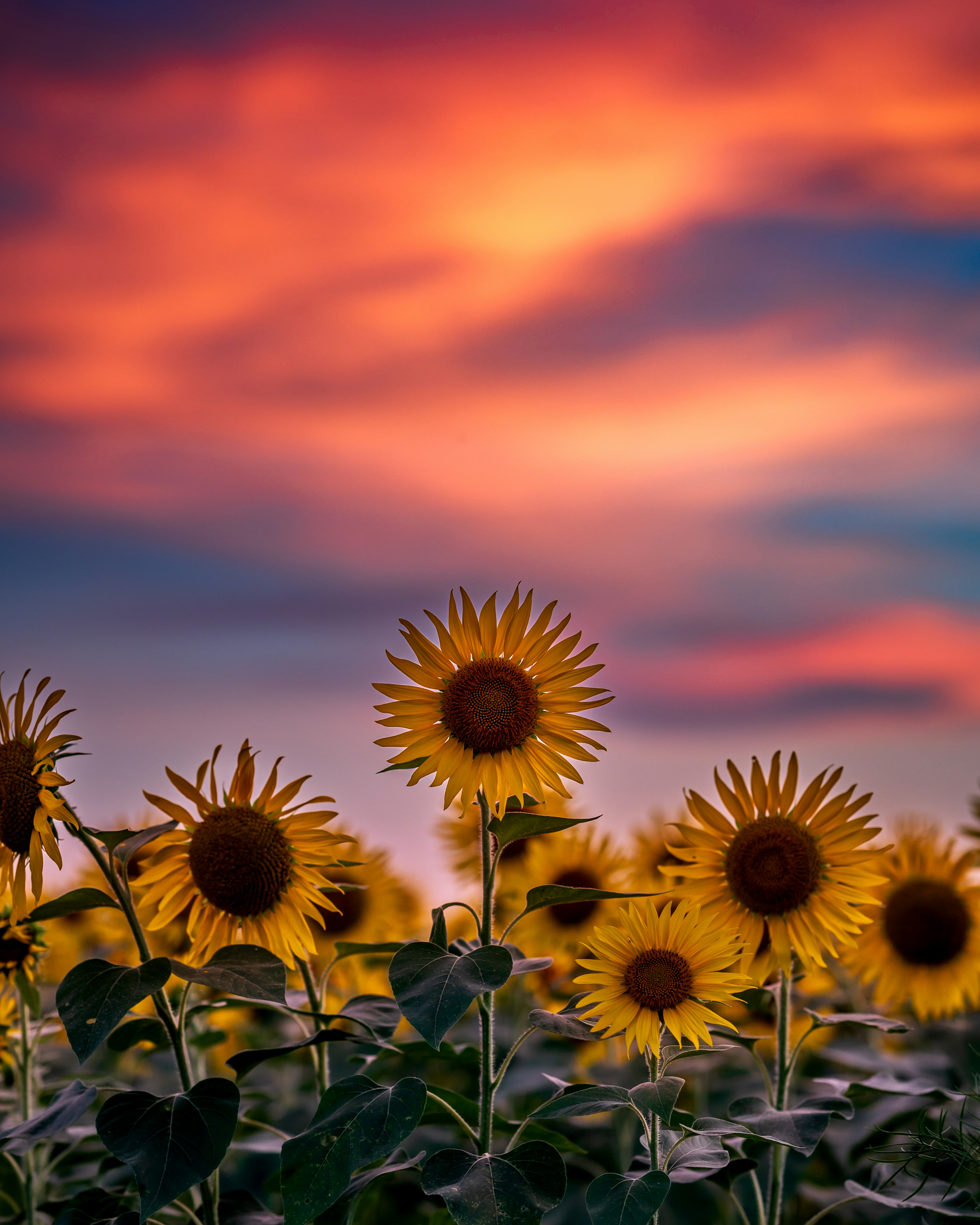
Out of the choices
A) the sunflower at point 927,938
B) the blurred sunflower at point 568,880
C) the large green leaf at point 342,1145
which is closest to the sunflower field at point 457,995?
the large green leaf at point 342,1145


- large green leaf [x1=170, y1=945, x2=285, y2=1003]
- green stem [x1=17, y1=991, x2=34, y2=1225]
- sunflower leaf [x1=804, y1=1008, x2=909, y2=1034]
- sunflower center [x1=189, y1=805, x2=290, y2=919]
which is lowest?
green stem [x1=17, y1=991, x2=34, y2=1225]

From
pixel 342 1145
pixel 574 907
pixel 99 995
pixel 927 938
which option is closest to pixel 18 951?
pixel 99 995

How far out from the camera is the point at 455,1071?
18.4 feet

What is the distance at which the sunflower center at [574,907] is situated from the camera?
16.6 feet

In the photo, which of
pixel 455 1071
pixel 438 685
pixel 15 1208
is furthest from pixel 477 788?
pixel 455 1071

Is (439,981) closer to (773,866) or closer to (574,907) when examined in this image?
(773,866)

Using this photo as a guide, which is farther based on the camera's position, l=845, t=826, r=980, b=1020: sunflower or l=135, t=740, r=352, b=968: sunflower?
l=845, t=826, r=980, b=1020: sunflower

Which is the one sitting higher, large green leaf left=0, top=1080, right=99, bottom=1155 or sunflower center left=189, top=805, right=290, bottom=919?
sunflower center left=189, top=805, right=290, bottom=919

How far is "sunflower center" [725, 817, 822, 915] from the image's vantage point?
A: 9.44 feet

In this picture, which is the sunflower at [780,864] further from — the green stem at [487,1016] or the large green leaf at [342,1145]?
the large green leaf at [342,1145]

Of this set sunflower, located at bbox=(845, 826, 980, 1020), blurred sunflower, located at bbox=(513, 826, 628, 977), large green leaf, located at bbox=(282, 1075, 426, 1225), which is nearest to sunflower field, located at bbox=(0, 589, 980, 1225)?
large green leaf, located at bbox=(282, 1075, 426, 1225)

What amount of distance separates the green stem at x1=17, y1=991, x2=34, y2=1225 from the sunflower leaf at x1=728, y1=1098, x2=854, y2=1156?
1.87 m

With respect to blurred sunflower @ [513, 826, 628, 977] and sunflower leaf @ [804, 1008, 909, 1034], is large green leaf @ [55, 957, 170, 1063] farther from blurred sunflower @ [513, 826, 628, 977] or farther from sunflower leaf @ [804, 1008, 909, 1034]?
blurred sunflower @ [513, 826, 628, 977]

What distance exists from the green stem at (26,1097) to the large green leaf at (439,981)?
141 centimetres
